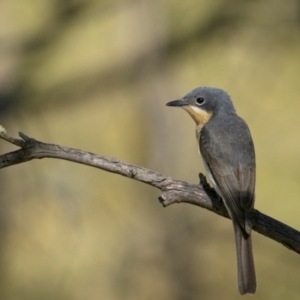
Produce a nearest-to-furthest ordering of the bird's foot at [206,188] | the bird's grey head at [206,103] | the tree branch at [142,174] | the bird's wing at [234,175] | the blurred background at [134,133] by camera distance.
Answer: the tree branch at [142,174] → the bird's wing at [234,175] → the bird's foot at [206,188] → the bird's grey head at [206,103] → the blurred background at [134,133]

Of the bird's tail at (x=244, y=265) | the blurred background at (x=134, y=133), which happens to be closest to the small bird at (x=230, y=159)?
the bird's tail at (x=244, y=265)

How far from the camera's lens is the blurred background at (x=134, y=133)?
7.64 m

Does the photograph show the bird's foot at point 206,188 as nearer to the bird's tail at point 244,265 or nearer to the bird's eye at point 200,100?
the bird's tail at point 244,265

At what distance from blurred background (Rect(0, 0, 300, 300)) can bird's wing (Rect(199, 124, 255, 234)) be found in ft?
7.76

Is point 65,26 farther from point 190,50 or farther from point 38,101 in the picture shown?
point 190,50

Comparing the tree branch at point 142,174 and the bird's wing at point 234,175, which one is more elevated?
the bird's wing at point 234,175

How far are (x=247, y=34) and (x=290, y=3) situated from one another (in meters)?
0.68

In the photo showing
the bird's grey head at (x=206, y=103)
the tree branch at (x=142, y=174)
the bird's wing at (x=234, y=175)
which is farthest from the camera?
the bird's grey head at (x=206, y=103)

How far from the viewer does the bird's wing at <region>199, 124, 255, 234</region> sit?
4.63 m

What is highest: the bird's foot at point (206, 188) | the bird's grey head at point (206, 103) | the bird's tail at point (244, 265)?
the bird's grey head at point (206, 103)

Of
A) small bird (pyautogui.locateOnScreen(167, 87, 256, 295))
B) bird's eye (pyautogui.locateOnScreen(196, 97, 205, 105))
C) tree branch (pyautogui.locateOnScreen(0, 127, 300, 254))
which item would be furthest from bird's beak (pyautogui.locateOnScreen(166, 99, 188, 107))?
tree branch (pyautogui.locateOnScreen(0, 127, 300, 254))

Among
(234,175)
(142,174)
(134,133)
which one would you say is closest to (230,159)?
(234,175)

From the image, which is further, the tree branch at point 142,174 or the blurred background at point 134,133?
the blurred background at point 134,133

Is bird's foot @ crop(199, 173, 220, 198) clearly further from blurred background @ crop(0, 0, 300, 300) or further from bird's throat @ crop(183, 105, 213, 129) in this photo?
blurred background @ crop(0, 0, 300, 300)
